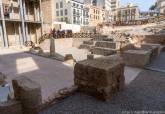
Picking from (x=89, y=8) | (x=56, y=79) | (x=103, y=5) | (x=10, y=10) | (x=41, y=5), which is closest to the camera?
(x=56, y=79)

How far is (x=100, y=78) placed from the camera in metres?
3.61

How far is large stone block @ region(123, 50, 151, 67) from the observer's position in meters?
6.98

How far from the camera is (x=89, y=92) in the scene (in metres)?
3.92

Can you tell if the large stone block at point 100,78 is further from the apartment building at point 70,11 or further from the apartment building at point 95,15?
the apartment building at point 95,15

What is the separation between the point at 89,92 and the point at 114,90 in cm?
68

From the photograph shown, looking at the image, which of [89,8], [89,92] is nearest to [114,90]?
[89,92]

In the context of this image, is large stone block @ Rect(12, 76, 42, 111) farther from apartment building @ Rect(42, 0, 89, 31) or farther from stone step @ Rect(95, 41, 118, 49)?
apartment building @ Rect(42, 0, 89, 31)

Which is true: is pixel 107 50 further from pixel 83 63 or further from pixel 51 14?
pixel 51 14

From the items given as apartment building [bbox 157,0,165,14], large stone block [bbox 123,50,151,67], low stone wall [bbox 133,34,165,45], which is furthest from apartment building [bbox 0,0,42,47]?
apartment building [bbox 157,0,165,14]

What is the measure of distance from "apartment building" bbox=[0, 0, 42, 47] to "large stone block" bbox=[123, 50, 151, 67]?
1295 centimetres

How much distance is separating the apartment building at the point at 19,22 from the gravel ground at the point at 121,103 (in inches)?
556

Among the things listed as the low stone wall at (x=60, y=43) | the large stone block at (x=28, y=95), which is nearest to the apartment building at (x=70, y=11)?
the low stone wall at (x=60, y=43)

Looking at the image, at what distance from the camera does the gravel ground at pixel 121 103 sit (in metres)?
3.26

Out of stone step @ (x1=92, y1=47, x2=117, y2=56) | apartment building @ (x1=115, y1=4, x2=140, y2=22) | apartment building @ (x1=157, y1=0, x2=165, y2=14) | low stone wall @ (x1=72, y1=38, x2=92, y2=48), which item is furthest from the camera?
apartment building @ (x1=157, y1=0, x2=165, y2=14)
